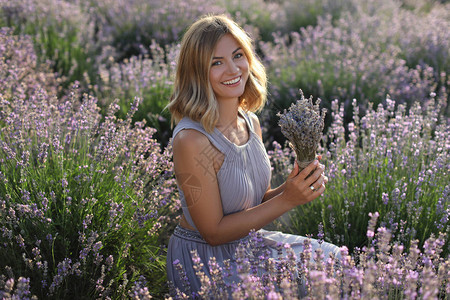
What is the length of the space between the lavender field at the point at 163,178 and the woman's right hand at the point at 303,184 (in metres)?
0.19

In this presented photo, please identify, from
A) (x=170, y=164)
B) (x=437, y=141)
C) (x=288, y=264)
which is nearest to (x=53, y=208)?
(x=170, y=164)

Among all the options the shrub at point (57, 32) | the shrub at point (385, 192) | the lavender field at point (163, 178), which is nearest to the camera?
the lavender field at point (163, 178)

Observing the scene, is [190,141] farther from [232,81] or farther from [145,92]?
[145,92]

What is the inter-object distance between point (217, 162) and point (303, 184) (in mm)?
409

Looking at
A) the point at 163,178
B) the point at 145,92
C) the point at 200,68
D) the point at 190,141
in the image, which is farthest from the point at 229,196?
the point at 145,92

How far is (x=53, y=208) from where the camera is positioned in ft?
8.03

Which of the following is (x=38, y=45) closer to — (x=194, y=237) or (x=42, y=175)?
(x=42, y=175)

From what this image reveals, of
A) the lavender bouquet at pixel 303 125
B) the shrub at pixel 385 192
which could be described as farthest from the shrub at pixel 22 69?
the lavender bouquet at pixel 303 125

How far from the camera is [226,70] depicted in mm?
2312

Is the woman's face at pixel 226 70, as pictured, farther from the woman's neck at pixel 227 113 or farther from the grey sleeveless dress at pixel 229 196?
the grey sleeveless dress at pixel 229 196

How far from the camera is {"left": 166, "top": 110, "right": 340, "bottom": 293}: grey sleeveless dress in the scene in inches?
90.3

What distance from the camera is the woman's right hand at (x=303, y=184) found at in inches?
84.4

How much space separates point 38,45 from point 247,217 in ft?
13.2

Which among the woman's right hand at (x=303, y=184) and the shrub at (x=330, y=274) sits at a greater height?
the woman's right hand at (x=303, y=184)
